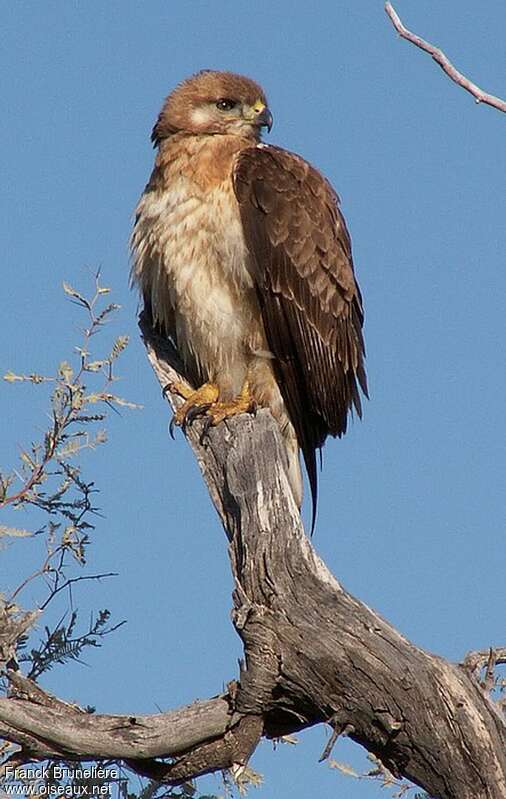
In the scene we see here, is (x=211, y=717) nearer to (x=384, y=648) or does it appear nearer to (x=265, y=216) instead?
(x=384, y=648)

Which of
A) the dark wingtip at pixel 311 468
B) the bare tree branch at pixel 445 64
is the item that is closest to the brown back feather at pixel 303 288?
the dark wingtip at pixel 311 468

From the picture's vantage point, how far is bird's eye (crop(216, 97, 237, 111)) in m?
6.39

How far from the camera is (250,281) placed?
588 centimetres

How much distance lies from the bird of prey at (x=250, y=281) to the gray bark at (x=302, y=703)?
1155 millimetres

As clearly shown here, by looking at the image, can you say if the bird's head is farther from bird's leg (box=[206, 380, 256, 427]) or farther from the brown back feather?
bird's leg (box=[206, 380, 256, 427])

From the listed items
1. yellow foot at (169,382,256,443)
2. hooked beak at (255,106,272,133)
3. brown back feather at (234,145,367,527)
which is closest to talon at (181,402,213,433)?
yellow foot at (169,382,256,443)

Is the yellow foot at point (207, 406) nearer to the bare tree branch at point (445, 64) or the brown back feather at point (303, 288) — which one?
the brown back feather at point (303, 288)

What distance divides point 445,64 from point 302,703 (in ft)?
7.58

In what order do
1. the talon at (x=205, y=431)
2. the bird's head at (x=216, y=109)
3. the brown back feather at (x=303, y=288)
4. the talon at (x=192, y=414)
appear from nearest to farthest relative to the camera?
1. the talon at (x=205, y=431)
2. the talon at (x=192, y=414)
3. the brown back feather at (x=303, y=288)
4. the bird's head at (x=216, y=109)

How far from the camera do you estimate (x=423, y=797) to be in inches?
180

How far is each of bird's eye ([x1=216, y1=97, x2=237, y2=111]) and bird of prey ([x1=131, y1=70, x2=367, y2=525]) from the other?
0.09 meters

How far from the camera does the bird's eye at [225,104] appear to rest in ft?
21.0

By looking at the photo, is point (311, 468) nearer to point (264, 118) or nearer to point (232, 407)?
point (232, 407)

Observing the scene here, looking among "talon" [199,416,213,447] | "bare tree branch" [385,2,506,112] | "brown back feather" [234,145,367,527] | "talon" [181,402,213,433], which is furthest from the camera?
"brown back feather" [234,145,367,527]
